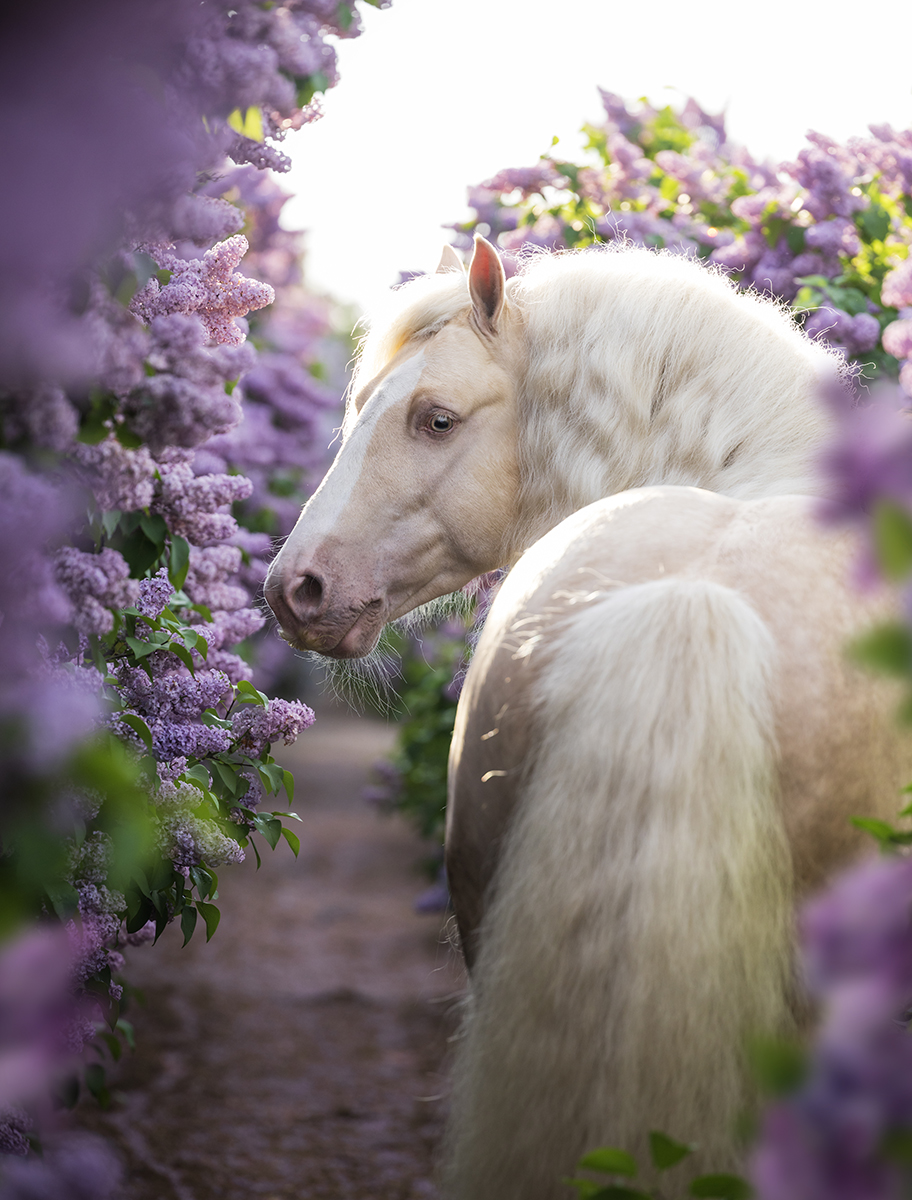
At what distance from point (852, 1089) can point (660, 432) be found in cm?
150

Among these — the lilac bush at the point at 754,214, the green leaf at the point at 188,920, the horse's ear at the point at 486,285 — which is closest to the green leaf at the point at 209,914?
the green leaf at the point at 188,920

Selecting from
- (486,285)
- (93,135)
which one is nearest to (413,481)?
(486,285)

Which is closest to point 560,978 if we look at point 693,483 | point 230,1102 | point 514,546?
point 693,483

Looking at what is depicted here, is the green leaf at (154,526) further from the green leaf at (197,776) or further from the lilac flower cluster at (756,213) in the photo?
the lilac flower cluster at (756,213)

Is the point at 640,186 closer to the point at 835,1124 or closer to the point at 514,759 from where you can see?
the point at 514,759

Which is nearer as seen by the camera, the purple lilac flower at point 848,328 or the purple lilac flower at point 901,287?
the purple lilac flower at point 901,287

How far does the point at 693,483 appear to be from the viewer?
6.05 ft

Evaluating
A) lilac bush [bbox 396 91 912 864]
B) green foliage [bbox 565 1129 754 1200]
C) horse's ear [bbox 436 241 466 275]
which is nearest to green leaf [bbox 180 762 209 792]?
green foliage [bbox 565 1129 754 1200]

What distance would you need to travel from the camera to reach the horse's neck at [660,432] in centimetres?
177

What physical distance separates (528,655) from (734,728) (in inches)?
12.0

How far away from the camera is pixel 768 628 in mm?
1220

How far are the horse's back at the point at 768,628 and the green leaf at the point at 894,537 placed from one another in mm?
546

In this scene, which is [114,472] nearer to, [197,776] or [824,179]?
[197,776]

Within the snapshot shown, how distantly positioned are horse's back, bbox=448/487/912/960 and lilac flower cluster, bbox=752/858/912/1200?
58 centimetres
